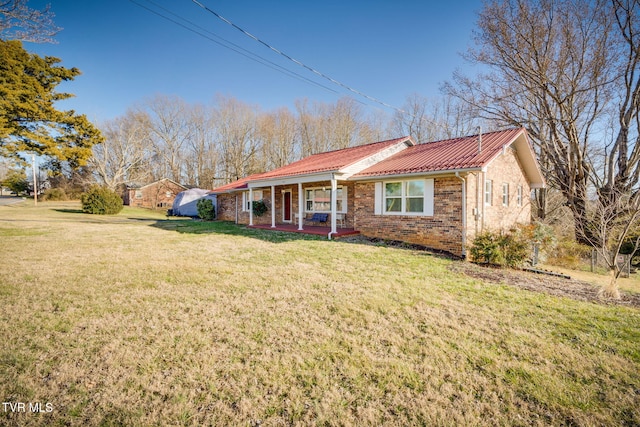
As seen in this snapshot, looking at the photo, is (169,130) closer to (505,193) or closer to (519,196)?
(505,193)

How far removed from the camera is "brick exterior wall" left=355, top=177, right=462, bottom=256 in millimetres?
9305

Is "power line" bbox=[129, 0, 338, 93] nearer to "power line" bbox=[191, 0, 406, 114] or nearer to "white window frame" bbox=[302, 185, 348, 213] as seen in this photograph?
"power line" bbox=[191, 0, 406, 114]

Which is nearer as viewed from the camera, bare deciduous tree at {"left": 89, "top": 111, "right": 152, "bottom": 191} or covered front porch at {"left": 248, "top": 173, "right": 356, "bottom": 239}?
covered front porch at {"left": 248, "top": 173, "right": 356, "bottom": 239}

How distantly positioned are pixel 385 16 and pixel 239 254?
11.3 m

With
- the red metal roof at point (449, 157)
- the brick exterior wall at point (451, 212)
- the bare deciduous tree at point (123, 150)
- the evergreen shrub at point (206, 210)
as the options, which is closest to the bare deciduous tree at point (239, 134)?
the bare deciduous tree at point (123, 150)

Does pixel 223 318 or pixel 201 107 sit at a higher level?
pixel 201 107

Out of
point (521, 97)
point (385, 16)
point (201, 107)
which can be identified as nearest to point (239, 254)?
point (385, 16)

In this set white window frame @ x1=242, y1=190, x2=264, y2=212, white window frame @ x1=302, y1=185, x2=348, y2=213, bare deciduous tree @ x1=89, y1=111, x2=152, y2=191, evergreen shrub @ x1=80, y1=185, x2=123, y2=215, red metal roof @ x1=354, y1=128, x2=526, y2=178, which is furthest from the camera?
bare deciduous tree @ x1=89, y1=111, x2=152, y2=191

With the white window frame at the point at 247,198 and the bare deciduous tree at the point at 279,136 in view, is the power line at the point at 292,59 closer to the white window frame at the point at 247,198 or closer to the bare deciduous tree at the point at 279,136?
Answer: the white window frame at the point at 247,198

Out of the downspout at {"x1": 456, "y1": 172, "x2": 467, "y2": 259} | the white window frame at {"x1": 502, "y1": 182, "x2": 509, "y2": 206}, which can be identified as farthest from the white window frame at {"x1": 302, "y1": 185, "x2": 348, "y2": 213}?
the white window frame at {"x1": 502, "y1": 182, "x2": 509, "y2": 206}

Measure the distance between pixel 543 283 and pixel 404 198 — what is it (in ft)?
17.3

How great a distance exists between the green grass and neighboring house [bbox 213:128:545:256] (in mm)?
3933

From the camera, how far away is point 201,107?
1502 inches

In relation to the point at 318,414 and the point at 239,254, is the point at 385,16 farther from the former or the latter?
the point at 318,414
